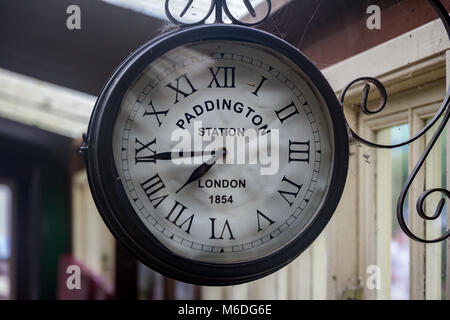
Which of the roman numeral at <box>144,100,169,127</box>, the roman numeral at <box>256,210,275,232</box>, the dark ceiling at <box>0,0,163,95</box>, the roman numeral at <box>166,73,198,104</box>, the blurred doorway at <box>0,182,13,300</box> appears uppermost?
the dark ceiling at <box>0,0,163,95</box>

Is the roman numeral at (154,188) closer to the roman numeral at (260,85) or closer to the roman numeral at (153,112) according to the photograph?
the roman numeral at (153,112)

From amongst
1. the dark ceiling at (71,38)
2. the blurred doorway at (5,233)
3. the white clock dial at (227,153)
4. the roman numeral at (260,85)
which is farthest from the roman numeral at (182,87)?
the blurred doorway at (5,233)

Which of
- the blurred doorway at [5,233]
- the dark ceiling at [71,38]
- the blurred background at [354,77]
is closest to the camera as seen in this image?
the blurred background at [354,77]

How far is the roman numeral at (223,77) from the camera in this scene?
106 centimetres

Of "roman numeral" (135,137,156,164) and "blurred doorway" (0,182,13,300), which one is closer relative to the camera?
"roman numeral" (135,137,156,164)

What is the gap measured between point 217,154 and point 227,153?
0.02 m

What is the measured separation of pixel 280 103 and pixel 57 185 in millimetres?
5948

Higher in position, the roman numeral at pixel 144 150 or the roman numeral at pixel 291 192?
Answer: the roman numeral at pixel 144 150

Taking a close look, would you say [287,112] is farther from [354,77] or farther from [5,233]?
[5,233]

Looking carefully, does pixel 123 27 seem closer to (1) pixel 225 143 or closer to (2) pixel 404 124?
(1) pixel 225 143

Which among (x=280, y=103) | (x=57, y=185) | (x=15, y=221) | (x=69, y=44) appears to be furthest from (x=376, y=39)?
(x=15, y=221)

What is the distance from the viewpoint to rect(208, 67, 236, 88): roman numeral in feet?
3.47

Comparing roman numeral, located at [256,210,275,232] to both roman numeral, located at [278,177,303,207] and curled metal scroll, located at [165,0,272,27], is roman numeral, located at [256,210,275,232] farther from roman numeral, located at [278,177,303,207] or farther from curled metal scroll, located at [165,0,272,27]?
curled metal scroll, located at [165,0,272,27]

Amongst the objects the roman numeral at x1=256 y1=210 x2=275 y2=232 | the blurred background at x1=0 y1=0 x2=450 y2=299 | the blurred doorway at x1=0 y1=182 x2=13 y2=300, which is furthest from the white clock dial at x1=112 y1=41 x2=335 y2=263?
the blurred doorway at x1=0 y1=182 x2=13 y2=300
